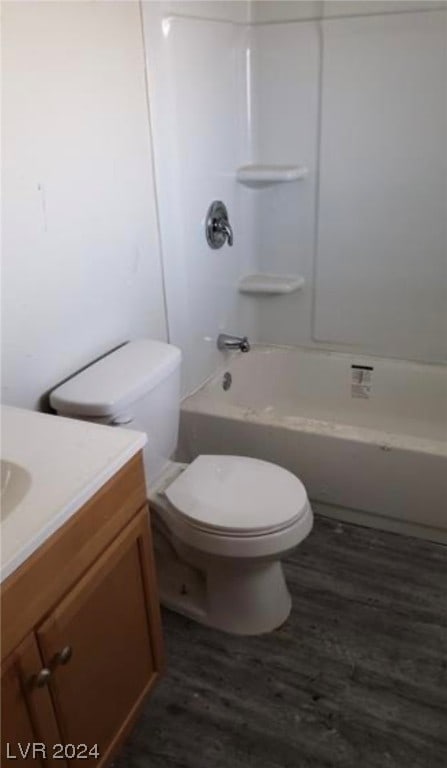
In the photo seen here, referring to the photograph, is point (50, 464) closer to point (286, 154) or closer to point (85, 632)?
point (85, 632)

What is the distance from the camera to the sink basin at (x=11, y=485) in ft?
3.48

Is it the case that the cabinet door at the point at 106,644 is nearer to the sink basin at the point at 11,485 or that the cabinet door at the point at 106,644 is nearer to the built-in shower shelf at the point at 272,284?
the sink basin at the point at 11,485

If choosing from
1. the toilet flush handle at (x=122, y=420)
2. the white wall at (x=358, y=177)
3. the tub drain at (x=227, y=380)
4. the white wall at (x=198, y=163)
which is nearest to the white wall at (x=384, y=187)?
the white wall at (x=358, y=177)

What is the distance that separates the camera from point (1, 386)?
1.38 meters

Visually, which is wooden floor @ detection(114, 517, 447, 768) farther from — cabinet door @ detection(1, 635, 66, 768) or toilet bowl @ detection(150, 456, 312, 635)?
cabinet door @ detection(1, 635, 66, 768)

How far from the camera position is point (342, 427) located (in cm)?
204

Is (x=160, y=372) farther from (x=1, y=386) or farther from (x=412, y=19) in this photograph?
(x=412, y=19)

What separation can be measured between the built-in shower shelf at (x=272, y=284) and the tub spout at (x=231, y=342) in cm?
25

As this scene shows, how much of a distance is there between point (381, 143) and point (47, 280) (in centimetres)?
146

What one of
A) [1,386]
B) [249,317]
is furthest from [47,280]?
[249,317]

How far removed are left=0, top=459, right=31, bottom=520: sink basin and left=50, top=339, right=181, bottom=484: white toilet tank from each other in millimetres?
346

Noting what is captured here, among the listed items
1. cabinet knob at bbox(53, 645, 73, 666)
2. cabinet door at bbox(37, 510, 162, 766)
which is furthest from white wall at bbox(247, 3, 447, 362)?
cabinet knob at bbox(53, 645, 73, 666)

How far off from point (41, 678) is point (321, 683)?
870mm

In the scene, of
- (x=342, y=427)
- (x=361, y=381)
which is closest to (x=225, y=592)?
(x=342, y=427)
